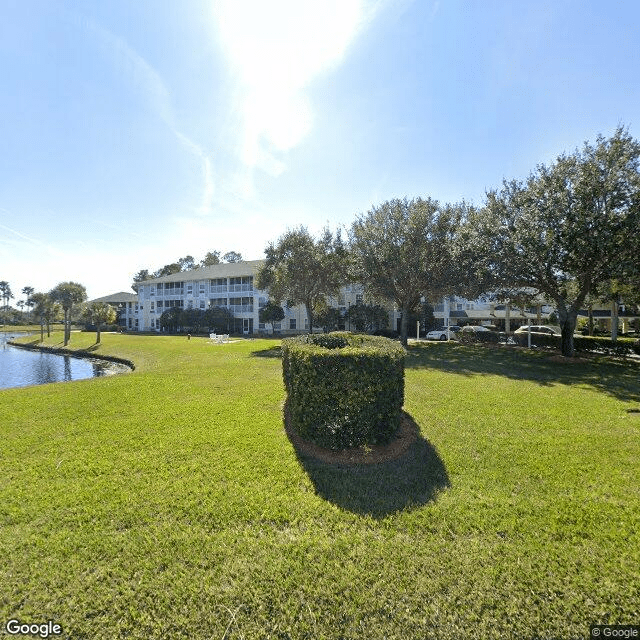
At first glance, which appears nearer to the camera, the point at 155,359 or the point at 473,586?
the point at 473,586

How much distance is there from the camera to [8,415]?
27.4 feet

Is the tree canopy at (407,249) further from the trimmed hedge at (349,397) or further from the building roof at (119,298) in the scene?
the building roof at (119,298)

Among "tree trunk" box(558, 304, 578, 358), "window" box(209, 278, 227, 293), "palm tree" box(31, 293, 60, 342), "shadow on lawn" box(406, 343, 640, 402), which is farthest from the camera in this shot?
"window" box(209, 278, 227, 293)

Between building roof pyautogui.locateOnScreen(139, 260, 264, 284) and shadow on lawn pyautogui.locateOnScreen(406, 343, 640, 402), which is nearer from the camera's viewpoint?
shadow on lawn pyautogui.locateOnScreen(406, 343, 640, 402)

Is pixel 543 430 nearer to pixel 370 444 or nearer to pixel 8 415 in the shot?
pixel 370 444

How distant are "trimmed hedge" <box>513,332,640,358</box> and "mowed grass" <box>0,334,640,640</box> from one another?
1610 centimetres

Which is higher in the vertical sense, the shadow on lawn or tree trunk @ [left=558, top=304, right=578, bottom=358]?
tree trunk @ [left=558, top=304, right=578, bottom=358]

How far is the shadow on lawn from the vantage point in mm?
12219

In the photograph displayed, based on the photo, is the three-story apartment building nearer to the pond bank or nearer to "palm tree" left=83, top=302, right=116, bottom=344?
"palm tree" left=83, top=302, right=116, bottom=344

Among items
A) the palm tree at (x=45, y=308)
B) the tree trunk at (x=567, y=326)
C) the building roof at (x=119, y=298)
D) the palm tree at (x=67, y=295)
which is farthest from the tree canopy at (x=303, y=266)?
the building roof at (x=119, y=298)

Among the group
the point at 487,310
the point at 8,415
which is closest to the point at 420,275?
the point at 8,415

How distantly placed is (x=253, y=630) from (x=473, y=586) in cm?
196

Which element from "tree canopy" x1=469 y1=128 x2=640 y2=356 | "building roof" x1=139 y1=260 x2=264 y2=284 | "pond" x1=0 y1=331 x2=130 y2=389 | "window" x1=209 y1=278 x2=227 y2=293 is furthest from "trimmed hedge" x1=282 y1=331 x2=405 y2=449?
"window" x1=209 y1=278 x2=227 y2=293

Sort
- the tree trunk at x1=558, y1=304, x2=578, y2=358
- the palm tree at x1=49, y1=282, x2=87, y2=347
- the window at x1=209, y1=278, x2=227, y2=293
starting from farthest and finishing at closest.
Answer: the window at x1=209, y1=278, x2=227, y2=293 → the palm tree at x1=49, y1=282, x2=87, y2=347 → the tree trunk at x1=558, y1=304, x2=578, y2=358
